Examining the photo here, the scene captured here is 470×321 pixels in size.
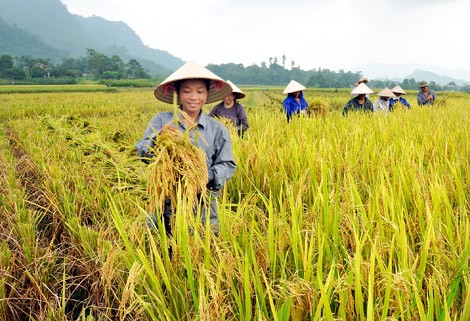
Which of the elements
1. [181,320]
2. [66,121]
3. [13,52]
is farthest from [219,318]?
[13,52]

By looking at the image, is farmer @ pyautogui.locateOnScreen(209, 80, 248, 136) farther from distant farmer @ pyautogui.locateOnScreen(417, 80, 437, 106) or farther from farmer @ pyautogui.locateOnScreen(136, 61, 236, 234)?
distant farmer @ pyautogui.locateOnScreen(417, 80, 437, 106)

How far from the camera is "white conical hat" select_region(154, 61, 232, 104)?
165 cm

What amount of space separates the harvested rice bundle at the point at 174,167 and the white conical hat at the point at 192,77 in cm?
58

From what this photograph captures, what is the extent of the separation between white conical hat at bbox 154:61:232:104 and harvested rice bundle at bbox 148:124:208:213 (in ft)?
1.91

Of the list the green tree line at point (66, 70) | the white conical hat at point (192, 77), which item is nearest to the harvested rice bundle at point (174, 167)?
the white conical hat at point (192, 77)

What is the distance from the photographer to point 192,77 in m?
1.64

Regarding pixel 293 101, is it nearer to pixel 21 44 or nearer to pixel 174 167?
pixel 174 167

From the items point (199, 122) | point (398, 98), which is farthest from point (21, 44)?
point (199, 122)

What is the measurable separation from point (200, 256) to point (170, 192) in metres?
0.25

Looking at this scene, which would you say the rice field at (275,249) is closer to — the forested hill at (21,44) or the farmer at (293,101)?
the farmer at (293,101)

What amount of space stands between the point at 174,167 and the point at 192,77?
27.2 inches

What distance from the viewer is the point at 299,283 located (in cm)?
90

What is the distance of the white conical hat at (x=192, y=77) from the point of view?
165cm

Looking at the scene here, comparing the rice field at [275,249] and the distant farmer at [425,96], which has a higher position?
the distant farmer at [425,96]
